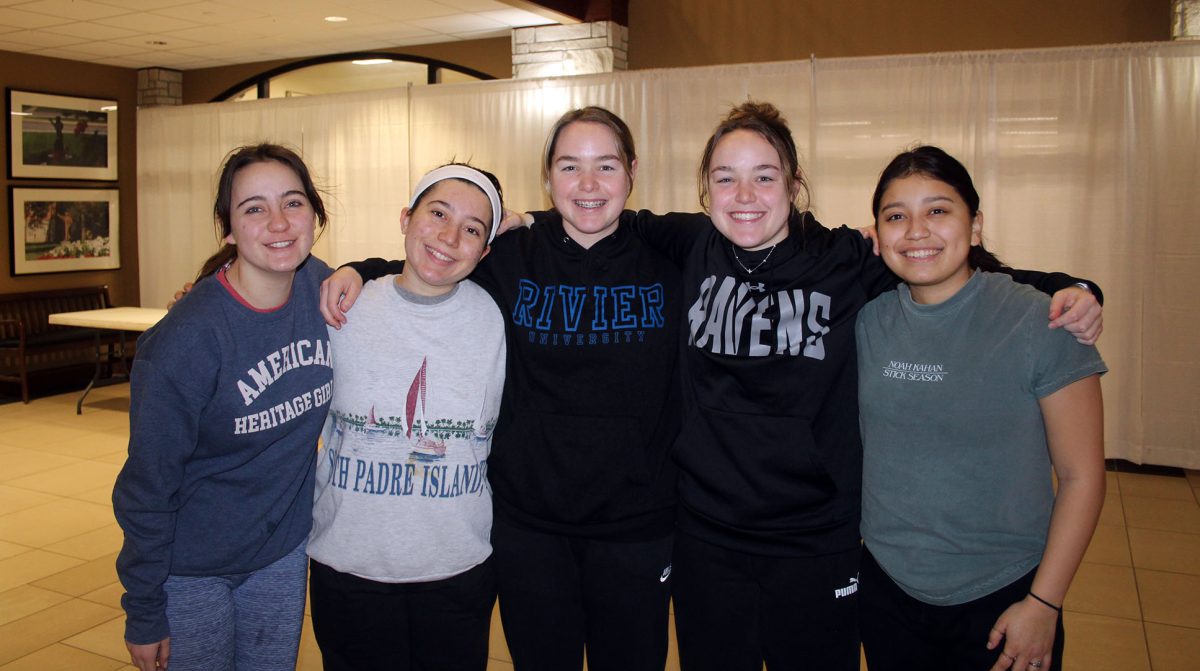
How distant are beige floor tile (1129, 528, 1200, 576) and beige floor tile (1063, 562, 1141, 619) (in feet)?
0.67

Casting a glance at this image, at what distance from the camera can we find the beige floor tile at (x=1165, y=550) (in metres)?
4.18

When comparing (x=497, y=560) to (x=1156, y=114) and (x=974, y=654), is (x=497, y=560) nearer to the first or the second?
(x=974, y=654)

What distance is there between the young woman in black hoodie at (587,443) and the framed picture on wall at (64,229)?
823 centimetres

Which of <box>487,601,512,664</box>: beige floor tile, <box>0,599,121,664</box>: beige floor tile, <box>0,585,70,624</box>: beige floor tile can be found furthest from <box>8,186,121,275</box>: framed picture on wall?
<box>487,601,512,664</box>: beige floor tile

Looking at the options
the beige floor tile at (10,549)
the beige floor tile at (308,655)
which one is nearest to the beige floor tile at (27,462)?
the beige floor tile at (10,549)

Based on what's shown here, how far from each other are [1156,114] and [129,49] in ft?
28.3

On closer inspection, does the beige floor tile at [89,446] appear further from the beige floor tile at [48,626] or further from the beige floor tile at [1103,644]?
the beige floor tile at [1103,644]

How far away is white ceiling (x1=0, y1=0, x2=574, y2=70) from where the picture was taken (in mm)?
6562

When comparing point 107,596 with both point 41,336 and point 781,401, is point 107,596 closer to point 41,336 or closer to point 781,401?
point 781,401

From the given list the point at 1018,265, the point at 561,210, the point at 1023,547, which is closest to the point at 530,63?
the point at 1018,265

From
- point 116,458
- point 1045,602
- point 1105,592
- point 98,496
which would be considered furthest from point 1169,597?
point 116,458

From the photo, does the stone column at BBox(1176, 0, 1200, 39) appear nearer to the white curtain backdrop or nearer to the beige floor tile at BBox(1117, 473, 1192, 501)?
the white curtain backdrop

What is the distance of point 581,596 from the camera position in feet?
6.63

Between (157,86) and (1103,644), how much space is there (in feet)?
32.5
